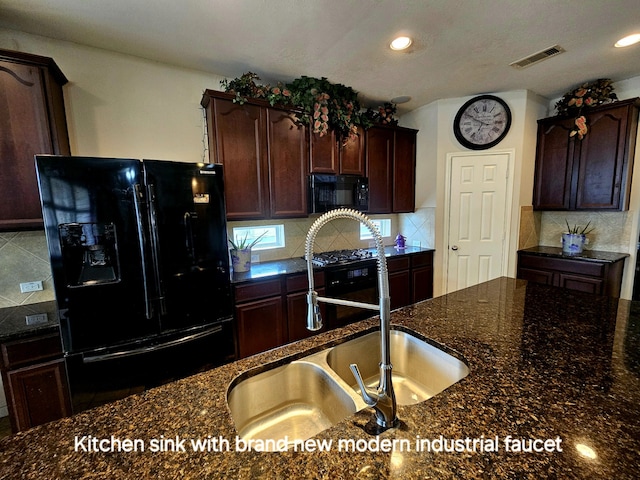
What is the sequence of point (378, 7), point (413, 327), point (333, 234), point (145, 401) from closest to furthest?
1. point (145, 401)
2. point (413, 327)
3. point (378, 7)
4. point (333, 234)

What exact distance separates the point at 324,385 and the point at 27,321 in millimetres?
1916

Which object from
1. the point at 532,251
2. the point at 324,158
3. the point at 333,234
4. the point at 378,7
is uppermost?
the point at 378,7

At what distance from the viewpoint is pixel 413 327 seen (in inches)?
52.6

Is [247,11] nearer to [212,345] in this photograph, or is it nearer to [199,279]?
[199,279]

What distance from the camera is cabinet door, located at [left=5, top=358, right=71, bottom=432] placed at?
162 cm

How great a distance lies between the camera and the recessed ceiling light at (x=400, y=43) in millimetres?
2096

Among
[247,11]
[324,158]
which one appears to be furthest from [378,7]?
[324,158]

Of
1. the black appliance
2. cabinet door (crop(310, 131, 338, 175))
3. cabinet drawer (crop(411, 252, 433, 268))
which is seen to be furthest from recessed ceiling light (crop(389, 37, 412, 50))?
cabinet drawer (crop(411, 252, 433, 268))

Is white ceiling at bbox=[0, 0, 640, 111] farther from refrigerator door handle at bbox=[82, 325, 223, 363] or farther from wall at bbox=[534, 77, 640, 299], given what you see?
refrigerator door handle at bbox=[82, 325, 223, 363]

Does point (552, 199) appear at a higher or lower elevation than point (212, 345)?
higher

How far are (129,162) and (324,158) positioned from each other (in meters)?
1.76

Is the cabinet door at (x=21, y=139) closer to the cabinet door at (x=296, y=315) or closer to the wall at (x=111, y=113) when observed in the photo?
the wall at (x=111, y=113)

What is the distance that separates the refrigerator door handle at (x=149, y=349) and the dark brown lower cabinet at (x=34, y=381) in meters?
0.18

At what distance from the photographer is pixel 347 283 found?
9.46 ft
